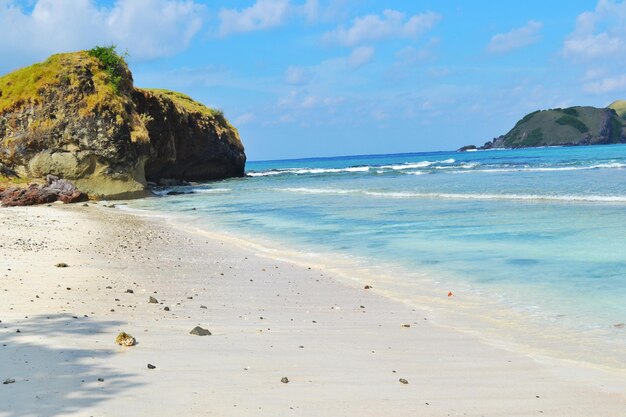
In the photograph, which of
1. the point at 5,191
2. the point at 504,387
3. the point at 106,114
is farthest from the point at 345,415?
the point at 106,114

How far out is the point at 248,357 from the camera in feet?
17.3

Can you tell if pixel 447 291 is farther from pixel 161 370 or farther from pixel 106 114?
pixel 106 114

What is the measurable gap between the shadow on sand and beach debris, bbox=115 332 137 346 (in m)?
0.07

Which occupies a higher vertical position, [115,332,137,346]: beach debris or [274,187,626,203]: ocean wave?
[115,332,137,346]: beach debris

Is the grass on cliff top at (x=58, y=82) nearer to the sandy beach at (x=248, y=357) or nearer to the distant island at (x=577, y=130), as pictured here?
the sandy beach at (x=248, y=357)

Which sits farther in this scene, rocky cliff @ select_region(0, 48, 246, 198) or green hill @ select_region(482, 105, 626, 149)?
green hill @ select_region(482, 105, 626, 149)

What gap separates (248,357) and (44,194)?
23791mm

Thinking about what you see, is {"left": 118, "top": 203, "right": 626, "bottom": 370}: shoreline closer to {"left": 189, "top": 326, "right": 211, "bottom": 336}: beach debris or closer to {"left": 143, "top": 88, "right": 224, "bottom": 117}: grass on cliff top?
{"left": 189, "top": 326, "right": 211, "bottom": 336}: beach debris

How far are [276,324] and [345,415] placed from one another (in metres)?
2.74

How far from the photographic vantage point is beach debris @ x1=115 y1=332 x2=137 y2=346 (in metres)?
5.34

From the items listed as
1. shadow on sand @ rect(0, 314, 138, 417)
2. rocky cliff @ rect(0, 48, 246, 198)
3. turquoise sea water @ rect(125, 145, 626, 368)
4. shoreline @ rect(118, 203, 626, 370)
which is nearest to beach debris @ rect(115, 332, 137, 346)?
shadow on sand @ rect(0, 314, 138, 417)

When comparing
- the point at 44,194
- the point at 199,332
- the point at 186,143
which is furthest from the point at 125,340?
the point at 186,143

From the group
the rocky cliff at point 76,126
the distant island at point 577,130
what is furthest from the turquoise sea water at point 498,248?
the distant island at point 577,130

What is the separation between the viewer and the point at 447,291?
872 centimetres
